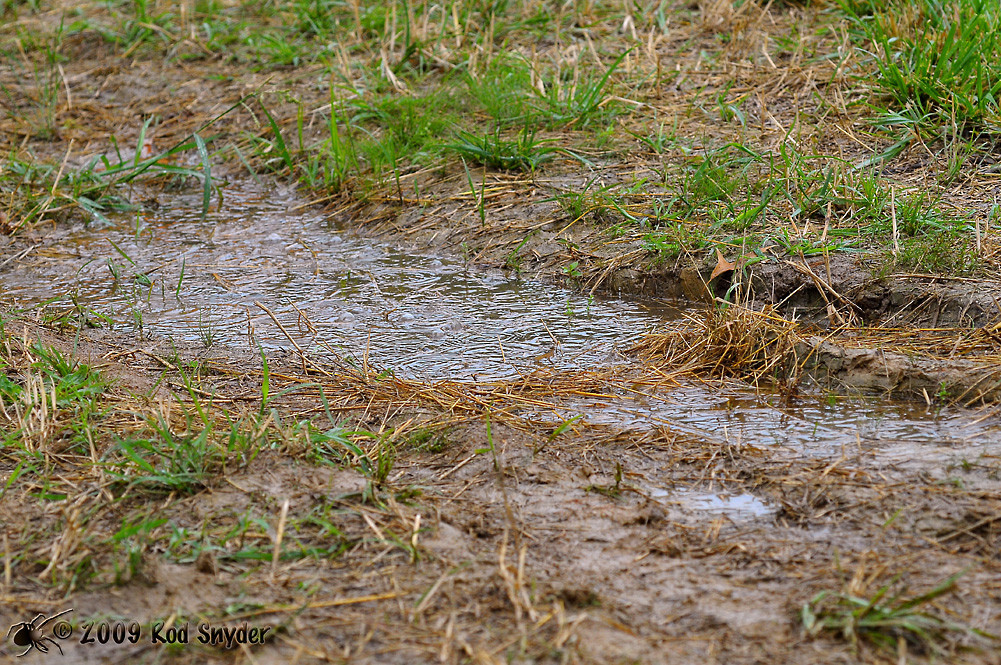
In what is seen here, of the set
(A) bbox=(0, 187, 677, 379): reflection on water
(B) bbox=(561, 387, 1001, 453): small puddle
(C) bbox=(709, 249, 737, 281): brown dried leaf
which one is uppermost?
(C) bbox=(709, 249, 737, 281): brown dried leaf

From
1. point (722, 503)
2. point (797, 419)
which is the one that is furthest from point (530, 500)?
point (797, 419)

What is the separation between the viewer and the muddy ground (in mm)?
1653

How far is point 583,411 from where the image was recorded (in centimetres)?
255

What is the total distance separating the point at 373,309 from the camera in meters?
3.32

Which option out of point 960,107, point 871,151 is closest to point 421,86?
point 871,151

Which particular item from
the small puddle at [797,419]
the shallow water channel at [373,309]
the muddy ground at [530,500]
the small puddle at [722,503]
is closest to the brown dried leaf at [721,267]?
→ the muddy ground at [530,500]

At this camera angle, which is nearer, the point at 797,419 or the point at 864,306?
the point at 797,419

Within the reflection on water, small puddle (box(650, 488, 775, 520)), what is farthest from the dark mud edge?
small puddle (box(650, 488, 775, 520))

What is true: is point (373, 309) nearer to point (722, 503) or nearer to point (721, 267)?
point (721, 267)

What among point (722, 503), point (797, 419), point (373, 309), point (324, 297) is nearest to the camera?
point (722, 503)

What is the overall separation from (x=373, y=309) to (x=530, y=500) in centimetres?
144

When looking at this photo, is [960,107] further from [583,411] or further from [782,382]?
[583,411]

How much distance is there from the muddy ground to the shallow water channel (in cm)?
9

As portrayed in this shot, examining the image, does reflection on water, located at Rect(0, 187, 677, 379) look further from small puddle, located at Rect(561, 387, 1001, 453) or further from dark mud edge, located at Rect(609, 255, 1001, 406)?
small puddle, located at Rect(561, 387, 1001, 453)
